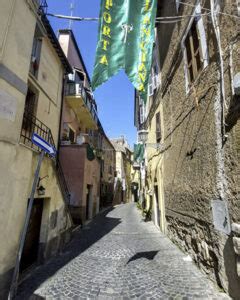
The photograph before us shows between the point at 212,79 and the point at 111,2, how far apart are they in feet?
9.50

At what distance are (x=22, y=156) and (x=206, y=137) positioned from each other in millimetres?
4487

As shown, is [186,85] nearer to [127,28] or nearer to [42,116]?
[127,28]

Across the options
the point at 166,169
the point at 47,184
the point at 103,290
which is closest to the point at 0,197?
the point at 47,184

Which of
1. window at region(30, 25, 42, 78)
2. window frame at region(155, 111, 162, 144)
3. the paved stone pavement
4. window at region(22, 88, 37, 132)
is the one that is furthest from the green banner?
window frame at region(155, 111, 162, 144)

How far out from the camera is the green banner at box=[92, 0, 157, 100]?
430cm

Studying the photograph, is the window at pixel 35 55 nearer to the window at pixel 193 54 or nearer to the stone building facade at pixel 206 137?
the stone building facade at pixel 206 137

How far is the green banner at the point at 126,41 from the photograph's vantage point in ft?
14.1

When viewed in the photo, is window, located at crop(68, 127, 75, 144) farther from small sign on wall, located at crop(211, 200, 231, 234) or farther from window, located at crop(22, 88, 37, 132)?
small sign on wall, located at crop(211, 200, 231, 234)

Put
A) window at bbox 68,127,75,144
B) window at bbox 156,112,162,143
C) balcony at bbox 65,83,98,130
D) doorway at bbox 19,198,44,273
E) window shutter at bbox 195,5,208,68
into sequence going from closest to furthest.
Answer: window shutter at bbox 195,5,208,68 → doorway at bbox 19,198,44,273 → window at bbox 156,112,162,143 → balcony at bbox 65,83,98,130 → window at bbox 68,127,75,144

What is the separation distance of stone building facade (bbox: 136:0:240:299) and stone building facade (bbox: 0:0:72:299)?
3920mm

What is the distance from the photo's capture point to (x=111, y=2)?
14.6ft

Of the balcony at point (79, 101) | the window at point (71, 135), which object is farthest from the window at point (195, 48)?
the window at point (71, 135)

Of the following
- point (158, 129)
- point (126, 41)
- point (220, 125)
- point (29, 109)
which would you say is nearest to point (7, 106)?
point (29, 109)

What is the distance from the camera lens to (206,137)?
190 inches
